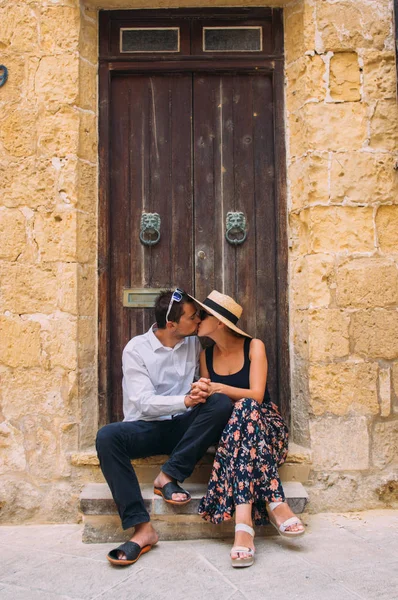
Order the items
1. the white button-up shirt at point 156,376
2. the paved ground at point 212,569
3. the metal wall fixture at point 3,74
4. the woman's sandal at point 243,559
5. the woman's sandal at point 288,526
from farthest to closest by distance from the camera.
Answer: the metal wall fixture at point 3,74
the white button-up shirt at point 156,376
the woman's sandal at point 288,526
the woman's sandal at point 243,559
the paved ground at point 212,569

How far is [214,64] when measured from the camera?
3.72 m

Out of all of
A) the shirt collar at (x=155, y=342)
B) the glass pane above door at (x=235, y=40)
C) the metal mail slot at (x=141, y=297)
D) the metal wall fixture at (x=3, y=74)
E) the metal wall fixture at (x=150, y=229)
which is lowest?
the shirt collar at (x=155, y=342)

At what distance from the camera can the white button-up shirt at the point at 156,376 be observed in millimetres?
3100

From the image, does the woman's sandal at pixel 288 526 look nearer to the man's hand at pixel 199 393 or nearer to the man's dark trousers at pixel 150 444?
the man's dark trousers at pixel 150 444

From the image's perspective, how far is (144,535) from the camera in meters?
2.83

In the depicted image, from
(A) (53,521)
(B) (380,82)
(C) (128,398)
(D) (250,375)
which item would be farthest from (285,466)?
(B) (380,82)

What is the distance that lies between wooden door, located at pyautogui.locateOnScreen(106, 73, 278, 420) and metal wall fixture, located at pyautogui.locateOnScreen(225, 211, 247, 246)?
36mm

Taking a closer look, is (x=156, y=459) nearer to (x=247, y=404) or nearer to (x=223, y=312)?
(x=247, y=404)

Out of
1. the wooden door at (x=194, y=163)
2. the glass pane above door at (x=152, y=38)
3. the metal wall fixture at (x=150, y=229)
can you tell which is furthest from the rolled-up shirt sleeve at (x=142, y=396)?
the glass pane above door at (x=152, y=38)

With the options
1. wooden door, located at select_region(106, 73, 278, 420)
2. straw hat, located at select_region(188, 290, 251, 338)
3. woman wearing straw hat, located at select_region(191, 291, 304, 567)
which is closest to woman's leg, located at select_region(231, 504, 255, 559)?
woman wearing straw hat, located at select_region(191, 291, 304, 567)

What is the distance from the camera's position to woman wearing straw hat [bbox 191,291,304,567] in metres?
2.80

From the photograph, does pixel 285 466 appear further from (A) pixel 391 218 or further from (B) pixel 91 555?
(A) pixel 391 218

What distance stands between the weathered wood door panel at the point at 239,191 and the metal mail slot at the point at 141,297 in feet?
0.96

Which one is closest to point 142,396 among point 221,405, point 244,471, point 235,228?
point 221,405
